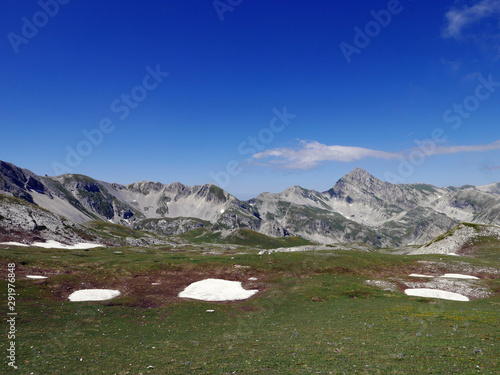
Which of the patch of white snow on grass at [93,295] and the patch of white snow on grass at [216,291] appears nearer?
the patch of white snow on grass at [93,295]

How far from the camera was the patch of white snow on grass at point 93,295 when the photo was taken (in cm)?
4481

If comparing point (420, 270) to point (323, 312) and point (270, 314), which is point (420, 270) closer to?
point (323, 312)

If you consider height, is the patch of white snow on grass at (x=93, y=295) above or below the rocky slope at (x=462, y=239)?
below

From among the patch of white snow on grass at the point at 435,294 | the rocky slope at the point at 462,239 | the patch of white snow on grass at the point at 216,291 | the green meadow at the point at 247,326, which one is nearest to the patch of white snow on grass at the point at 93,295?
the green meadow at the point at 247,326

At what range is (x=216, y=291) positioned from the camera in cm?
5138

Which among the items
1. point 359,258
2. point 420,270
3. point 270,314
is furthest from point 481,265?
point 270,314

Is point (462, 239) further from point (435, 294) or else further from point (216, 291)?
point (216, 291)

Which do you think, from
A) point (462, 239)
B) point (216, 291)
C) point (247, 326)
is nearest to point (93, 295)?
point (216, 291)

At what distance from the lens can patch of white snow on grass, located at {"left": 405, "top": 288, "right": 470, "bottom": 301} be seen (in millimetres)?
45806

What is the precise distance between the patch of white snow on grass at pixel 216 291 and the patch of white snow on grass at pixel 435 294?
29191 mm

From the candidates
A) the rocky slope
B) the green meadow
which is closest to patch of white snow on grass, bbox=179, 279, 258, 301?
the green meadow

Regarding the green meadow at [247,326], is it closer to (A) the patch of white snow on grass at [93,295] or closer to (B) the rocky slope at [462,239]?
(A) the patch of white snow on grass at [93,295]

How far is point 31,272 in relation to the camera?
5459 cm

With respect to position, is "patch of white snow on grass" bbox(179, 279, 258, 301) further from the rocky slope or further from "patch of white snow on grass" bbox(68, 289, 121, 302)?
the rocky slope
